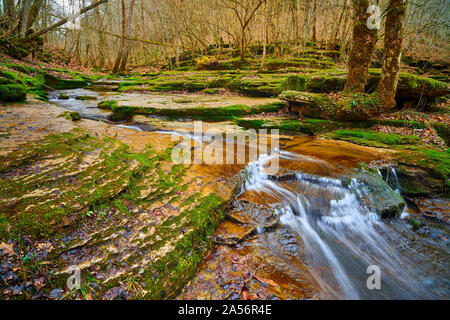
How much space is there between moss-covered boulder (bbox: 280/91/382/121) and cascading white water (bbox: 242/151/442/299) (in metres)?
4.05

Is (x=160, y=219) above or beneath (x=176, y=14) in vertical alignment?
beneath

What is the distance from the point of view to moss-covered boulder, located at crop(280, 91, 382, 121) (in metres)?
7.50

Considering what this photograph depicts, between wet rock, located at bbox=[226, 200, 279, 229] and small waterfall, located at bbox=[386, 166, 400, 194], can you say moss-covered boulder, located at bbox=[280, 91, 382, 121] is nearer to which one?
small waterfall, located at bbox=[386, 166, 400, 194]

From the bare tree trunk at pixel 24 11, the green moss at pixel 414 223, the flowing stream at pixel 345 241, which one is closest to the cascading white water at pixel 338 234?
the flowing stream at pixel 345 241

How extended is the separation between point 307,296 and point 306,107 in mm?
7170

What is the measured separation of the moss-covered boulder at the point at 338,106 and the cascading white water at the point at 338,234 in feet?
13.3

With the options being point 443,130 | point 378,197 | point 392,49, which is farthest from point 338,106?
point 378,197

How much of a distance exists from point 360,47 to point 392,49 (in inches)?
39.0

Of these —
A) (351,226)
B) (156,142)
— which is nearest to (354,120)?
(351,226)

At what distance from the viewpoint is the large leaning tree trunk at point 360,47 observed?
7.00 meters

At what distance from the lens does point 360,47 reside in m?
7.28

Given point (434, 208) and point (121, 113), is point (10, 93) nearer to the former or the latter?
point (121, 113)

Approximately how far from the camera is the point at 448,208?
4.57 m
